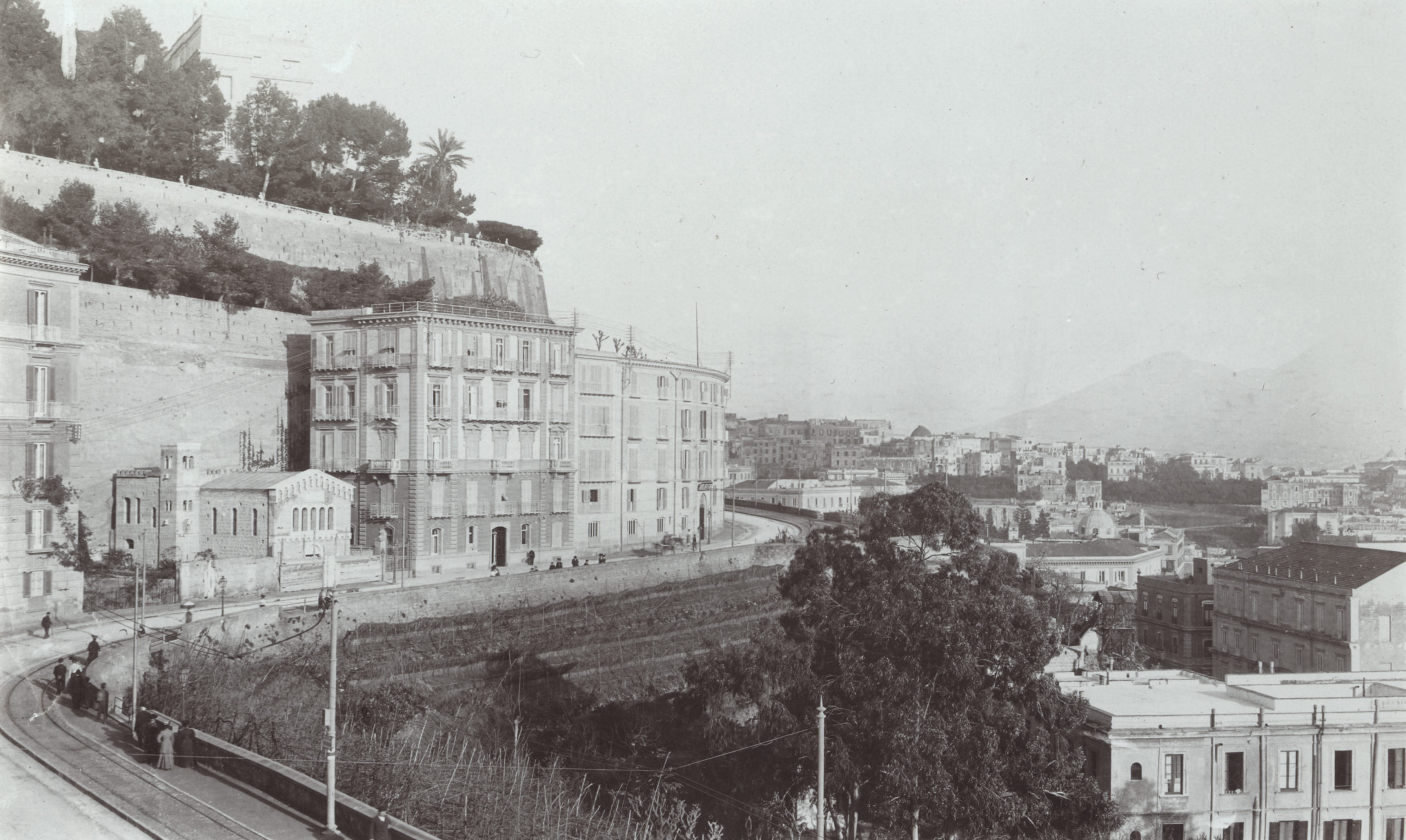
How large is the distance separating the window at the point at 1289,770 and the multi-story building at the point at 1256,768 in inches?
0.9

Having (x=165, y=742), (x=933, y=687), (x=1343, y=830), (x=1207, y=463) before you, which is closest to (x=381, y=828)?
(x=165, y=742)

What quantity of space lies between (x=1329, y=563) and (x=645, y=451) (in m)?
28.5

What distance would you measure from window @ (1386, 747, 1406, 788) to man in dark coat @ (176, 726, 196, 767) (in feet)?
76.6

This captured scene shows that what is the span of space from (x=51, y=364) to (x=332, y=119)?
3313cm

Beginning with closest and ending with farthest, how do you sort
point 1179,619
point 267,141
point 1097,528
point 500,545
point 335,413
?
point 335,413 → point 500,545 → point 1179,619 → point 267,141 → point 1097,528

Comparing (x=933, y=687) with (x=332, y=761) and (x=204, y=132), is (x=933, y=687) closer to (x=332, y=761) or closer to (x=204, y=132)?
(x=332, y=761)

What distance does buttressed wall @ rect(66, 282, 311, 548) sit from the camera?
39.9 m

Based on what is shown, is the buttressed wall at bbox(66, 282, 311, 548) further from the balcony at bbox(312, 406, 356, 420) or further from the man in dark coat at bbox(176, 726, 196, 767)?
the man in dark coat at bbox(176, 726, 196, 767)

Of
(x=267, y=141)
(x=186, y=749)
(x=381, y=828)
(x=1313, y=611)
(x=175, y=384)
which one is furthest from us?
(x=267, y=141)

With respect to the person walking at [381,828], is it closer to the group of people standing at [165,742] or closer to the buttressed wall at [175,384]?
the group of people standing at [165,742]

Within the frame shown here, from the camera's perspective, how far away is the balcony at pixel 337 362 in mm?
43906

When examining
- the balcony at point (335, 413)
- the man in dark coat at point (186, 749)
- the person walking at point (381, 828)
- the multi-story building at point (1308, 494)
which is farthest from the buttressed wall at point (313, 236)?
the multi-story building at point (1308, 494)

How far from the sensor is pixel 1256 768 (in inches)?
906

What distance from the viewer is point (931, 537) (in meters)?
Result: 21.5
